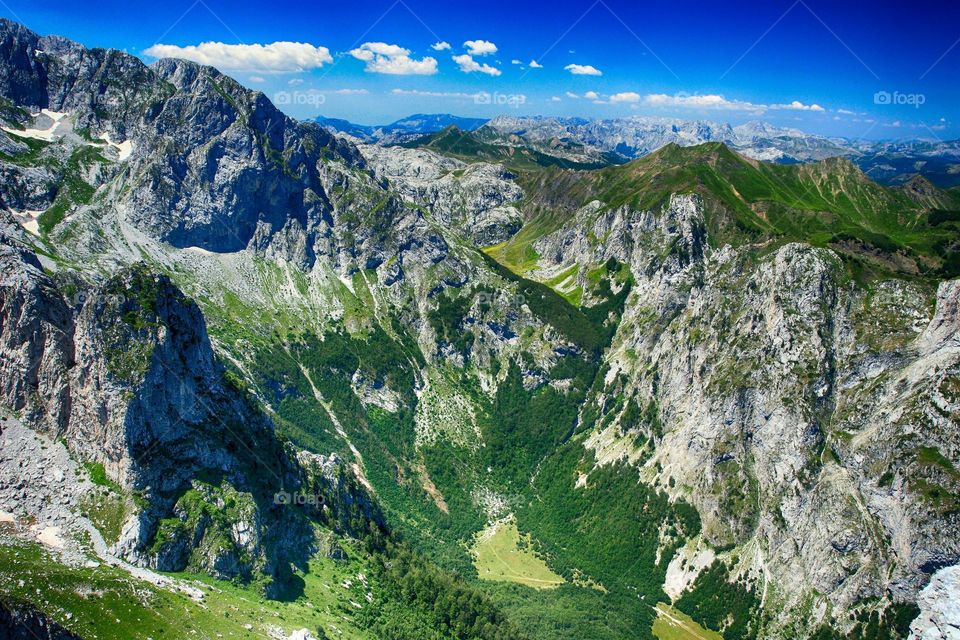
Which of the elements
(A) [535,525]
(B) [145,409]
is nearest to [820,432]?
(A) [535,525]

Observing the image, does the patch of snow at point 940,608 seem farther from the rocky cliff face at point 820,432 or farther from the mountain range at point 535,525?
the rocky cliff face at point 820,432

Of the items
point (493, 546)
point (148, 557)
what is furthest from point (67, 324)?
point (493, 546)

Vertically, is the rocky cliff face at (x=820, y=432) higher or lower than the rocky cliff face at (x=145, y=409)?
higher

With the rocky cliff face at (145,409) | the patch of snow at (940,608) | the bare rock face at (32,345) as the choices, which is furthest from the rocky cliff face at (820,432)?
the bare rock face at (32,345)

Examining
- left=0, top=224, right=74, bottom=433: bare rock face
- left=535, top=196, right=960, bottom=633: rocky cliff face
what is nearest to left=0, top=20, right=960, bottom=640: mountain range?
left=0, top=224, right=74, bottom=433: bare rock face

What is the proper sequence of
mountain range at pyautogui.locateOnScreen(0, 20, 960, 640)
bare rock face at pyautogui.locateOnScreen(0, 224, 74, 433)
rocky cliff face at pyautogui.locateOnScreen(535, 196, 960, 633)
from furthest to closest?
1. rocky cliff face at pyautogui.locateOnScreen(535, 196, 960, 633)
2. bare rock face at pyautogui.locateOnScreen(0, 224, 74, 433)
3. mountain range at pyautogui.locateOnScreen(0, 20, 960, 640)

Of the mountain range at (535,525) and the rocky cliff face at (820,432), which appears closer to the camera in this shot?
the mountain range at (535,525)

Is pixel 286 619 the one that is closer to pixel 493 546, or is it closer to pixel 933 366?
pixel 493 546

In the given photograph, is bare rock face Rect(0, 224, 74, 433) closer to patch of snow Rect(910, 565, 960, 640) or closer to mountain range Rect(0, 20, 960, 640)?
mountain range Rect(0, 20, 960, 640)

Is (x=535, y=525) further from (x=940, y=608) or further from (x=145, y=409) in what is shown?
(x=145, y=409)

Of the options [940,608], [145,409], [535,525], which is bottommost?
[535,525]

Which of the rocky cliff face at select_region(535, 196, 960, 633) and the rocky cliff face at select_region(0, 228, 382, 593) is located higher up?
the rocky cliff face at select_region(535, 196, 960, 633)
